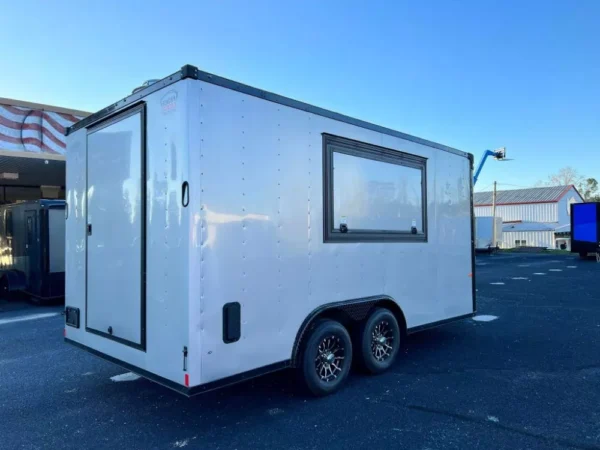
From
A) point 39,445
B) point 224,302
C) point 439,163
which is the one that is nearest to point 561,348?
point 439,163

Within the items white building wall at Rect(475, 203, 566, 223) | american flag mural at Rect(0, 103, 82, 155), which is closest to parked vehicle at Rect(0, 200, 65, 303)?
american flag mural at Rect(0, 103, 82, 155)

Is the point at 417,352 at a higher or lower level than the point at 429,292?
lower

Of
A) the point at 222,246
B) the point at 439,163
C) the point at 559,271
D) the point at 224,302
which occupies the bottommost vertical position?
the point at 559,271

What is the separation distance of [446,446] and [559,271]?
18215mm

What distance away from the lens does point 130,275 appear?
4.07 metres

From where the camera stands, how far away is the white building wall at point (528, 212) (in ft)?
181

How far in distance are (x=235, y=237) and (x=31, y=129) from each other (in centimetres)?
1021

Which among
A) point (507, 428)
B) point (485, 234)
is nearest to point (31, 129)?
point (507, 428)

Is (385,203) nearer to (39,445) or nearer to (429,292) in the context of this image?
(429,292)

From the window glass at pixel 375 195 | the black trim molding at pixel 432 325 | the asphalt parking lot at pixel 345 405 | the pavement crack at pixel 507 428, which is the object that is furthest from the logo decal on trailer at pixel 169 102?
the black trim molding at pixel 432 325

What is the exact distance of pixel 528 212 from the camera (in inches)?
2263

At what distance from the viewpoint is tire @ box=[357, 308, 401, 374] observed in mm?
5012

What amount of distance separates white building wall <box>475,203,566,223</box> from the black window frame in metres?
57.1

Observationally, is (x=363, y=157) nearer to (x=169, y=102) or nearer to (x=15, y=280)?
(x=169, y=102)
